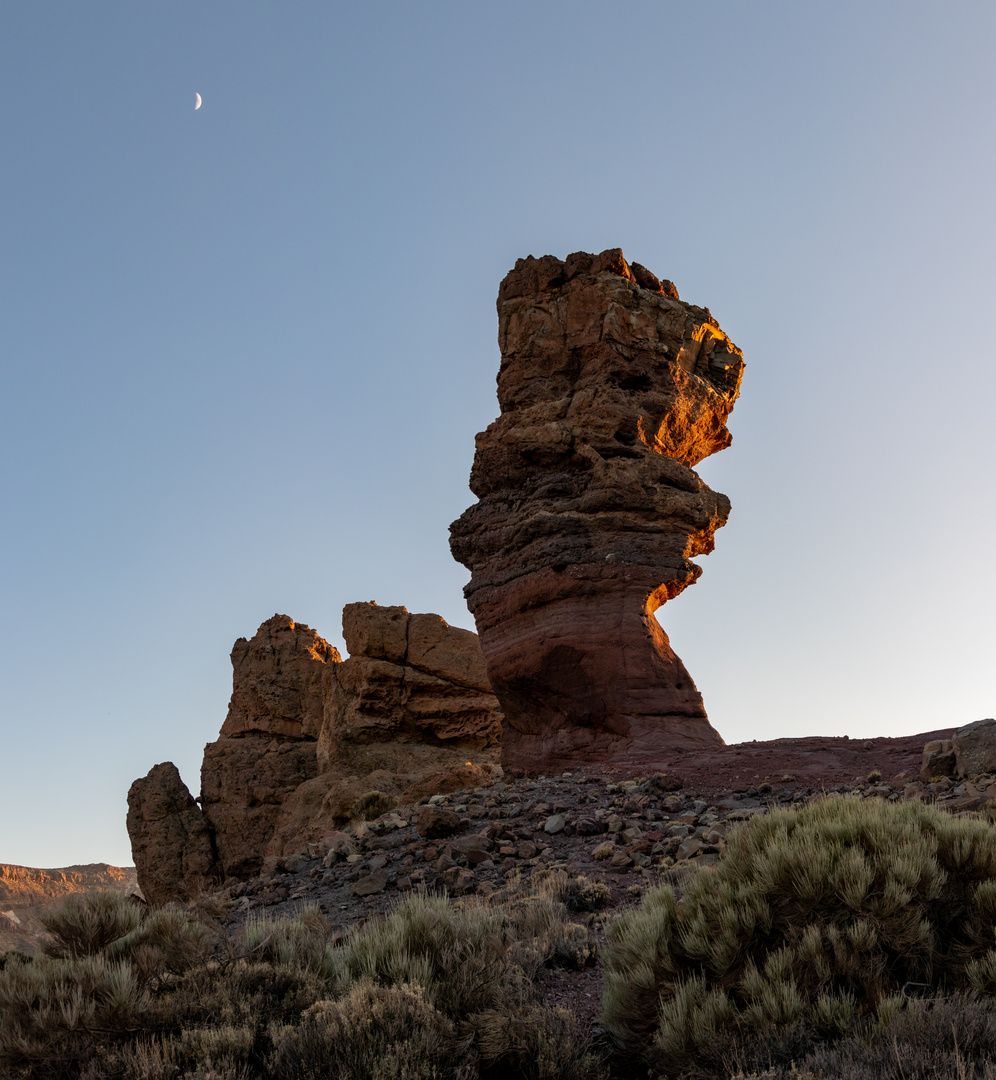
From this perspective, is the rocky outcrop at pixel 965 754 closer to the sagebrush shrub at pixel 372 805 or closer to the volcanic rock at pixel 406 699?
the sagebrush shrub at pixel 372 805

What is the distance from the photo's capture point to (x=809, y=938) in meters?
4.83

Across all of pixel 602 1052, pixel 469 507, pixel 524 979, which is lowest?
pixel 602 1052

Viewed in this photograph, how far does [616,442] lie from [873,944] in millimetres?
A: 16227

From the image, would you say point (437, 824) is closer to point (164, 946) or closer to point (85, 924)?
point (85, 924)

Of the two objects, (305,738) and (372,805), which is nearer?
(372,805)

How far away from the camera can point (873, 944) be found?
15.7ft

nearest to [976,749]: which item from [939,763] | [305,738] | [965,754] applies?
[965,754]

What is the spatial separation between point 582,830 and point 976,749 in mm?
5515

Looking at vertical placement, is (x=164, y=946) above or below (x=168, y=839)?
above

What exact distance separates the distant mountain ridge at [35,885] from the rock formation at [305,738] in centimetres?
1629

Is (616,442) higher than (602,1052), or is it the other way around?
(616,442)

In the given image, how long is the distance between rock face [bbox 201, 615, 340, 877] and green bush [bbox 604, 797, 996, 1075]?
27362mm

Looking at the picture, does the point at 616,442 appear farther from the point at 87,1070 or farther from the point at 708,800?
the point at 87,1070

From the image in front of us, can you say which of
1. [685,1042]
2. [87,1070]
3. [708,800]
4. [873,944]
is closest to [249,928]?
[87,1070]
